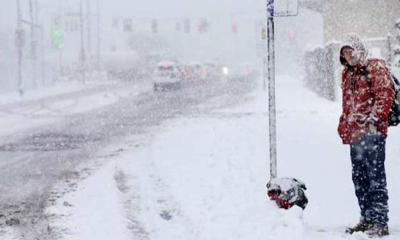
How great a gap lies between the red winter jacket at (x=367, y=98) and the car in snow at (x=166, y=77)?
98.7 ft

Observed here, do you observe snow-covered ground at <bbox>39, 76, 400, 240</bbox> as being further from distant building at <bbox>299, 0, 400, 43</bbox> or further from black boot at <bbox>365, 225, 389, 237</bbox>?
distant building at <bbox>299, 0, 400, 43</bbox>

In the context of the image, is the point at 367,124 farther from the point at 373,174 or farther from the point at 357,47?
the point at 357,47

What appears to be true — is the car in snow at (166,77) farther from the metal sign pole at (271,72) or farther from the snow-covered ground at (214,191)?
the metal sign pole at (271,72)

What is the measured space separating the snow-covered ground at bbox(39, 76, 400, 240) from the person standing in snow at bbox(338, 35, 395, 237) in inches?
10.5

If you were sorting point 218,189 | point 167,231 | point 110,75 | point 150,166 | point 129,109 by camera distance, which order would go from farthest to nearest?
point 110,75 < point 129,109 < point 150,166 < point 218,189 < point 167,231

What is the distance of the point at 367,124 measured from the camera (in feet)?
19.3

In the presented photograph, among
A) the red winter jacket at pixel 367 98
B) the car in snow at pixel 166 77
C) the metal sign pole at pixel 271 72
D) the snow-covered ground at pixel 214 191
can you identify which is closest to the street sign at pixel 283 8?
the metal sign pole at pixel 271 72

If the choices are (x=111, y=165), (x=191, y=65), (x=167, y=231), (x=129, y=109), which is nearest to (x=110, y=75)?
(x=191, y=65)

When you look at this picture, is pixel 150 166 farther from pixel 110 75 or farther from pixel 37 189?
pixel 110 75

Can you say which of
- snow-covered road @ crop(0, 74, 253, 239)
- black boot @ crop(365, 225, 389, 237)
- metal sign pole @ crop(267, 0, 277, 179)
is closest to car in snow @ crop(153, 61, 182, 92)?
snow-covered road @ crop(0, 74, 253, 239)

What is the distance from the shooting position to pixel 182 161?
10797 millimetres

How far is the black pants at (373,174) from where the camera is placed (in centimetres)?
594

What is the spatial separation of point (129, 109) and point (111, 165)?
12033mm

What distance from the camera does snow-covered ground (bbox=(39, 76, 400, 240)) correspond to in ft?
21.1
